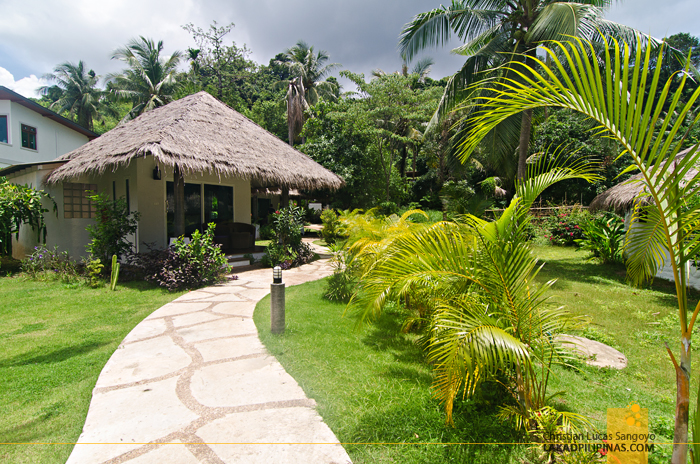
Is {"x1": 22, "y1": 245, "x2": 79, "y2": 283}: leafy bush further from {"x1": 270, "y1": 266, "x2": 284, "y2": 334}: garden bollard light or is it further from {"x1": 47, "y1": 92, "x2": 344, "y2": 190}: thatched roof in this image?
{"x1": 270, "y1": 266, "x2": 284, "y2": 334}: garden bollard light

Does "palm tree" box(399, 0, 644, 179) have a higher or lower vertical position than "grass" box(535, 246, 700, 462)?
higher

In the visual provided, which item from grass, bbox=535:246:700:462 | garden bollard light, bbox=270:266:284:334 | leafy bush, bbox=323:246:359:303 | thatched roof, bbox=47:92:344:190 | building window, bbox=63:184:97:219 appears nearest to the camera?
grass, bbox=535:246:700:462

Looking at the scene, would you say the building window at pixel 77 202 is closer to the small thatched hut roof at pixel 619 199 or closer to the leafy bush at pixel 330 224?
the leafy bush at pixel 330 224

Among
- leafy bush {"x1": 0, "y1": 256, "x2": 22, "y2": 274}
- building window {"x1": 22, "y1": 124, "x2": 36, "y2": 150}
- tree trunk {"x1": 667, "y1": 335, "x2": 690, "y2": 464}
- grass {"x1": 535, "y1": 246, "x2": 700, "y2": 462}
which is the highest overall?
building window {"x1": 22, "y1": 124, "x2": 36, "y2": 150}

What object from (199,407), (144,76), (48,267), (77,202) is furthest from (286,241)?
(144,76)

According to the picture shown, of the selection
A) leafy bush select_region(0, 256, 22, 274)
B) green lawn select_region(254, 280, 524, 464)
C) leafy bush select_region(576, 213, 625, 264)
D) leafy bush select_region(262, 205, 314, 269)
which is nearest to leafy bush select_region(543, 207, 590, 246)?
leafy bush select_region(576, 213, 625, 264)

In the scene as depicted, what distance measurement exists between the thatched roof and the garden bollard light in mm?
3959

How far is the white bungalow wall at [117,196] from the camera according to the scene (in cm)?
932

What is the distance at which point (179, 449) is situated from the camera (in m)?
2.43

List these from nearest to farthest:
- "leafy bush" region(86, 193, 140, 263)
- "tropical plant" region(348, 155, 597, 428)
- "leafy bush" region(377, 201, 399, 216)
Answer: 1. "tropical plant" region(348, 155, 597, 428)
2. "leafy bush" region(86, 193, 140, 263)
3. "leafy bush" region(377, 201, 399, 216)

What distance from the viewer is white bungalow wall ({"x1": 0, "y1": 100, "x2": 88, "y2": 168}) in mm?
16016

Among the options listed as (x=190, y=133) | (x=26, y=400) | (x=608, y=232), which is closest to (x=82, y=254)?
(x=190, y=133)

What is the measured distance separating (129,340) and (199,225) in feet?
21.8

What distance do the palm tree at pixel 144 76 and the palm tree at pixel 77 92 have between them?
9.06 meters
